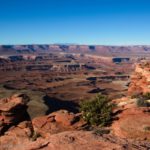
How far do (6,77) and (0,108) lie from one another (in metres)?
149

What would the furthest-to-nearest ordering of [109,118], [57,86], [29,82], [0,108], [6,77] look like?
[6,77] → [29,82] → [57,86] → [0,108] → [109,118]

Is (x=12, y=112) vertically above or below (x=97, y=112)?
below

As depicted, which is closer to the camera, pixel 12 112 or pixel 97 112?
pixel 97 112

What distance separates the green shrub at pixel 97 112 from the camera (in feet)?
92.3

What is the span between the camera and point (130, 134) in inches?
885

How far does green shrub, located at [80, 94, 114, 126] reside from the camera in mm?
28119

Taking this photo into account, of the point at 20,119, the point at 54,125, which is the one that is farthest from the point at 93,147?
the point at 20,119

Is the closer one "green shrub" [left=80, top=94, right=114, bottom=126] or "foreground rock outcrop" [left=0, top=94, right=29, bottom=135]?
"green shrub" [left=80, top=94, right=114, bottom=126]

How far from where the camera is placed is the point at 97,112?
30047mm

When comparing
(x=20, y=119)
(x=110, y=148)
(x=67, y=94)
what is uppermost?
(x=110, y=148)

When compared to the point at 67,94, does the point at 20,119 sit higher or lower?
higher

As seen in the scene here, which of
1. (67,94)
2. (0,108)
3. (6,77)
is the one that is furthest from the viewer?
(6,77)

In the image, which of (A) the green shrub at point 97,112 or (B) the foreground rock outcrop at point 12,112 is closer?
(A) the green shrub at point 97,112

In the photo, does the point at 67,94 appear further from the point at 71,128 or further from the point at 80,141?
the point at 80,141
